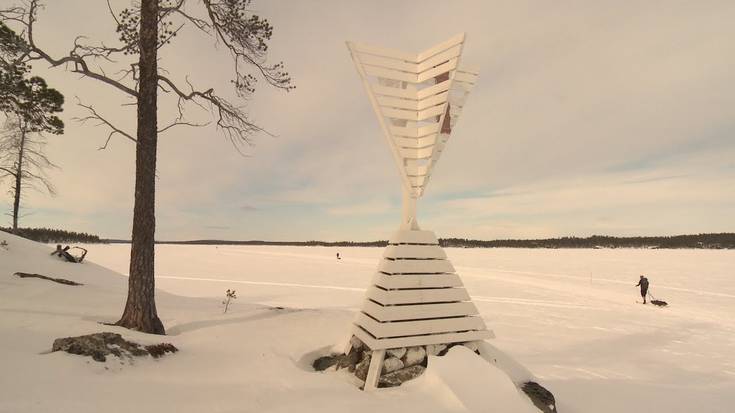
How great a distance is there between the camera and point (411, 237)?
5281mm

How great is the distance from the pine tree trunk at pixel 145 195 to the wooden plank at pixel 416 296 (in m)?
4.20

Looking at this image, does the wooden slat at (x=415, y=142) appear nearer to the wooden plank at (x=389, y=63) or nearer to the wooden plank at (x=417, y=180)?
the wooden plank at (x=417, y=180)

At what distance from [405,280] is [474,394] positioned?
5.18 ft

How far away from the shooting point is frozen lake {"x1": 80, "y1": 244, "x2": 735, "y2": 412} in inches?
255

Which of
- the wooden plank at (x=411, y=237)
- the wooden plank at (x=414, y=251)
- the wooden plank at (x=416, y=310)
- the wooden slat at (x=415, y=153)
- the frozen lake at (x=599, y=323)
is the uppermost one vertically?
the wooden slat at (x=415, y=153)

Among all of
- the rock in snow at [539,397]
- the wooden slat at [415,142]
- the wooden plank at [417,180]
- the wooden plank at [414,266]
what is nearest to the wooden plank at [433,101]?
the wooden slat at [415,142]

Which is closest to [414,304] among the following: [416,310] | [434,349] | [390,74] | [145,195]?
[416,310]

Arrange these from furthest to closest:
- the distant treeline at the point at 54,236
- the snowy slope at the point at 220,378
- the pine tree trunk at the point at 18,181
Answer: 1. the distant treeline at the point at 54,236
2. the pine tree trunk at the point at 18,181
3. the snowy slope at the point at 220,378

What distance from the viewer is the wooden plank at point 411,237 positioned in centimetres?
526

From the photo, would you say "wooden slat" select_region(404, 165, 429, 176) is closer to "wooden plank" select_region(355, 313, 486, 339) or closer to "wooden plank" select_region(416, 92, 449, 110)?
"wooden plank" select_region(416, 92, 449, 110)

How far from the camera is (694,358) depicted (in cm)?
841

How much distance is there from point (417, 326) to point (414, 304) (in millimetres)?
299

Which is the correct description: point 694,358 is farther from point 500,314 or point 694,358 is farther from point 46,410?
point 46,410

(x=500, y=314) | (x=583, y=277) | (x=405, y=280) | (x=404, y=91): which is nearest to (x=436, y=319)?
(x=405, y=280)
